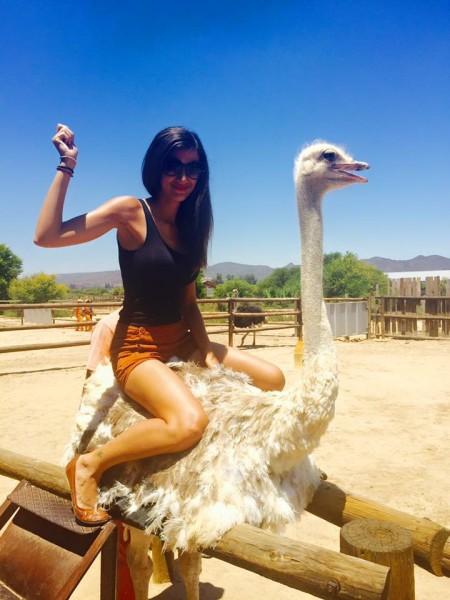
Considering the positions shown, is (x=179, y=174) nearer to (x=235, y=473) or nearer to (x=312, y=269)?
(x=312, y=269)

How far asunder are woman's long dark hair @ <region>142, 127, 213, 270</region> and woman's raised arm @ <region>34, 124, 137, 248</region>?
0.26 meters

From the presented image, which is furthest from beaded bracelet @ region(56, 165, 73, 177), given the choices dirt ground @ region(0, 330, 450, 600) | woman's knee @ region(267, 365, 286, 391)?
dirt ground @ region(0, 330, 450, 600)

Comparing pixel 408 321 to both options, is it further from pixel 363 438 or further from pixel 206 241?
pixel 206 241

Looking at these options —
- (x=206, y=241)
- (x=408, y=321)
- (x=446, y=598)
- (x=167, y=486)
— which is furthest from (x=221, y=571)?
(x=408, y=321)

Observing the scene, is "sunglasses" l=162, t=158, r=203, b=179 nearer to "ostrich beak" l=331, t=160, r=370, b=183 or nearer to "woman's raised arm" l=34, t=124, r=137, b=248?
"woman's raised arm" l=34, t=124, r=137, b=248

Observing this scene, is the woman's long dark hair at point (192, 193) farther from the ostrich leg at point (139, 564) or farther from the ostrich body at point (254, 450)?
the ostrich leg at point (139, 564)

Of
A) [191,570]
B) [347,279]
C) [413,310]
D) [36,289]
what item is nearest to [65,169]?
[191,570]

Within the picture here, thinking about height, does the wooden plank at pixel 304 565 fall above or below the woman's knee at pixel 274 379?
below

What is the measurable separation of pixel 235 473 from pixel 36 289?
1668 inches

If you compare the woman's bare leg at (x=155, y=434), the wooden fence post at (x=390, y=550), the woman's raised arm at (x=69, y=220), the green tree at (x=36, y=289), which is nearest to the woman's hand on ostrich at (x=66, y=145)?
the woman's raised arm at (x=69, y=220)

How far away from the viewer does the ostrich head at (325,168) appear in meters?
2.06

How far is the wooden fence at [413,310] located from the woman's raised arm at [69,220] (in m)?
12.5

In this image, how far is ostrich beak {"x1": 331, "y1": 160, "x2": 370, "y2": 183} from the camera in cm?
208

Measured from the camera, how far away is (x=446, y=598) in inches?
108
